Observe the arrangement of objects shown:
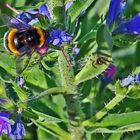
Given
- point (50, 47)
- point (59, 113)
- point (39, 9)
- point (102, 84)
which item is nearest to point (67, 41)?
point (50, 47)

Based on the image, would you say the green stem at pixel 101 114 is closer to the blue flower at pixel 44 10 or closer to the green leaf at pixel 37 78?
the green leaf at pixel 37 78

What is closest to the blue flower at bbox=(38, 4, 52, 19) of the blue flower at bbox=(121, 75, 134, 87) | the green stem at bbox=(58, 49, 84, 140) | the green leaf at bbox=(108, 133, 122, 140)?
the green stem at bbox=(58, 49, 84, 140)

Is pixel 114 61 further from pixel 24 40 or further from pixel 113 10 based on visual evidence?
pixel 24 40

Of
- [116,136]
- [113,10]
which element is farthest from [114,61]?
[113,10]

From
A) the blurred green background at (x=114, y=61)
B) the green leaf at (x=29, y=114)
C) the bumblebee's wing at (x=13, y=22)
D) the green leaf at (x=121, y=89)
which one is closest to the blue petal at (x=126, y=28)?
the blurred green background at (x=114, y=61)

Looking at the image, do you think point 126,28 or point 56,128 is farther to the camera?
point 56,128

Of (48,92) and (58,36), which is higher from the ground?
(58,36)
